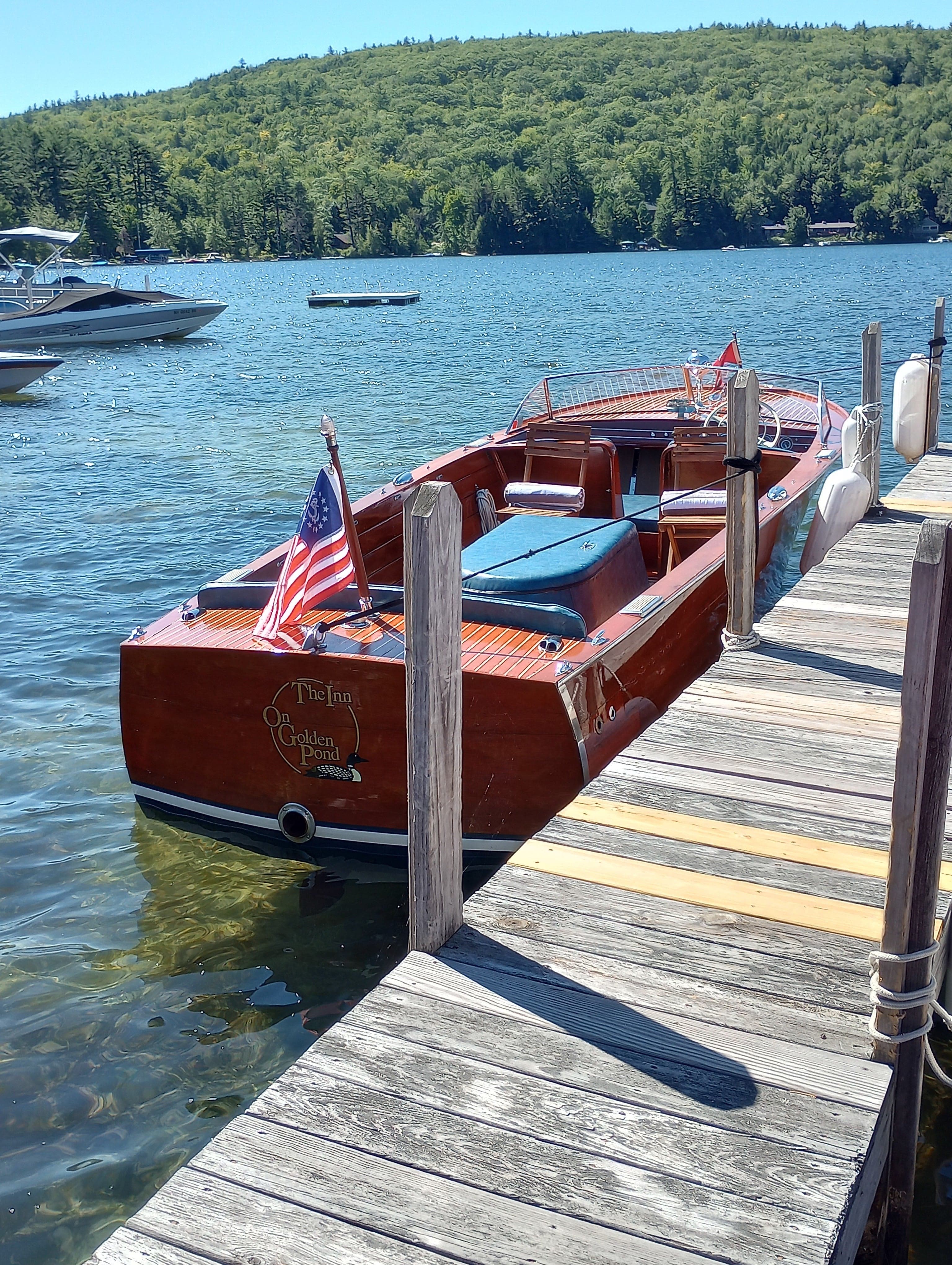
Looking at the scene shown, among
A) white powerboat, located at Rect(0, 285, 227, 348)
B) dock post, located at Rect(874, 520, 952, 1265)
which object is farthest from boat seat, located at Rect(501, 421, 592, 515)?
white powerboat, located at Rect(0, 285, 227, 348)

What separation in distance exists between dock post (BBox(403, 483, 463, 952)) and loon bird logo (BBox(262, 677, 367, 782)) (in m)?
1.56

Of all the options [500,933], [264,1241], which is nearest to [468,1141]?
[264,1241]

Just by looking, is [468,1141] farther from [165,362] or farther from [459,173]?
[459,173]

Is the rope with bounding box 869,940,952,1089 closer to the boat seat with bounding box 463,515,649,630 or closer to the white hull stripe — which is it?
the white hull stripe

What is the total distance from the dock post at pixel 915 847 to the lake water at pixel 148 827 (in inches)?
31.8

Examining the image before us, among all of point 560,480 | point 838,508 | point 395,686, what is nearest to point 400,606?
point 395,686

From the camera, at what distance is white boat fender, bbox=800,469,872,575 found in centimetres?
738

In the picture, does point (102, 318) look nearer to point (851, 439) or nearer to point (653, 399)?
point (653, 399)

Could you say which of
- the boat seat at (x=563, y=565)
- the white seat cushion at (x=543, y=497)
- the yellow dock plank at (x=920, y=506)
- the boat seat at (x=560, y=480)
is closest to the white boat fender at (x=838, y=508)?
the yellow dock plank at (x=920, y=506)

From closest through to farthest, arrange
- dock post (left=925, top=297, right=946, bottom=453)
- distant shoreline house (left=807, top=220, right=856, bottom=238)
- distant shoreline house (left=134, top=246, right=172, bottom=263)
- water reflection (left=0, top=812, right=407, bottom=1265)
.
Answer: water reflection (left=0, top=812, right=407, bottom=1265), dock post (left=925, top=297, right=946, bottom=453), distant shoreline house (left=134, top=246, right=172, bottom=263), distant shoreline house (left=807, top=220, right=856, bottom=238)

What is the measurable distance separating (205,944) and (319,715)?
3.75ft

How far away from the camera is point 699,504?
21.7ft

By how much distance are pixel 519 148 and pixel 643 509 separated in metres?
135

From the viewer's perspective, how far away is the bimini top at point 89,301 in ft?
101
